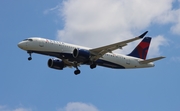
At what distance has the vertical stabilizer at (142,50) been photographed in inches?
2959

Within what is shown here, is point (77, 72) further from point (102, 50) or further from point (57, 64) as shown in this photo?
point (102, 50)

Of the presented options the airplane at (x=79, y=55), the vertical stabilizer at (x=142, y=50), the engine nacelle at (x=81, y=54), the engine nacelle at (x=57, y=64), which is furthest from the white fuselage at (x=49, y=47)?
the vertical stabilizer at (x=142, y=50)

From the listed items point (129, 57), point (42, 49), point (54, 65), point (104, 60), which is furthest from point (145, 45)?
point (42, 49)

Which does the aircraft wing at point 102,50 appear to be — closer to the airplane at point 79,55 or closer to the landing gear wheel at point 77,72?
the airplane at point 79,55

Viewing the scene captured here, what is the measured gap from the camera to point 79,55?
63.4 meters

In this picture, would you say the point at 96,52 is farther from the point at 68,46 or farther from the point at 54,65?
the point at 54,65

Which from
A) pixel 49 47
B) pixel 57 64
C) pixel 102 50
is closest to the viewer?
pixel 49 47

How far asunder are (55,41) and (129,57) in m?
14.0

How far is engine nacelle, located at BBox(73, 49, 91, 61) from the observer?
63375 millimetres

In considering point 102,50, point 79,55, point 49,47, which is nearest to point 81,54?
point 79,55

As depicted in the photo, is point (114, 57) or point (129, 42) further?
→ point (114, 57)

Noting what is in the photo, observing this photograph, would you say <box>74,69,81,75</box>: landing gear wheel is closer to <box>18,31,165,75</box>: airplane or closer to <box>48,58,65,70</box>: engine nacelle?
<box>18,31,165,75</box>: airplane

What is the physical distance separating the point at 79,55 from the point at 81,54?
1.10ft

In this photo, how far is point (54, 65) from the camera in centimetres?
7075
